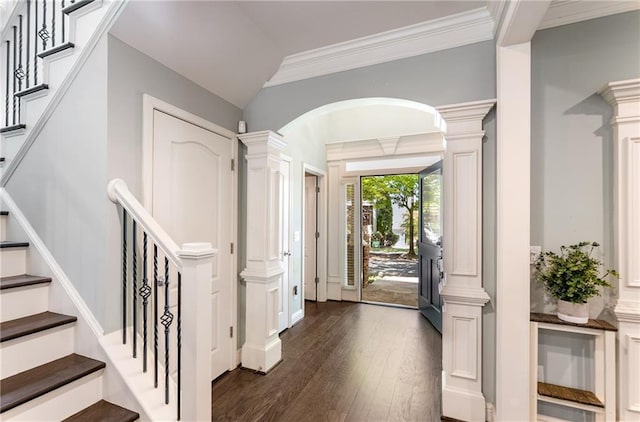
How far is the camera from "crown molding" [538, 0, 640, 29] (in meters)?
1.68

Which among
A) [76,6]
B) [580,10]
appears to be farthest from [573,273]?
[76,6]

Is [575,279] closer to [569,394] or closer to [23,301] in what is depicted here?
[569,394]

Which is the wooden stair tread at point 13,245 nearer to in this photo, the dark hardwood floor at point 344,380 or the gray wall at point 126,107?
the gray wall at point 126,107

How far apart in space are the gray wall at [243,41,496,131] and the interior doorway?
385cm

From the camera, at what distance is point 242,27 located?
201 cm

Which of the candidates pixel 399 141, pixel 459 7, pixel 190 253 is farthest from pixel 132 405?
pixel 399 141

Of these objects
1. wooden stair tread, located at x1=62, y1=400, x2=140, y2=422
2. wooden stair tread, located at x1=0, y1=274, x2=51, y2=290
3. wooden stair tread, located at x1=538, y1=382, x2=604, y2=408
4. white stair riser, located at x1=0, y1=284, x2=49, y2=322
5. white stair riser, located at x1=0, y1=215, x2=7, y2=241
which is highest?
white stair riser, located at x1=0, y1=215, x2=7, y2=241

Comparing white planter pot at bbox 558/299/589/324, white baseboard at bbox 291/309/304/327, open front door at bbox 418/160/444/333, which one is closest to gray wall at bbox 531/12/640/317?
white planter pot at bbox 558/299/589/324

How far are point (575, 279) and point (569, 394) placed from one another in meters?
0.71

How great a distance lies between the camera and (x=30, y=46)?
2.11m

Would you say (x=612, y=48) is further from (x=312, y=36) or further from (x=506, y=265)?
(x=312, y=36)

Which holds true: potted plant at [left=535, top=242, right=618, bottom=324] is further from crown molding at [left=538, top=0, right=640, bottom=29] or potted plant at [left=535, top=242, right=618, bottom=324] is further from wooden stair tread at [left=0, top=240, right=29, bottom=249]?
wooden stair tread at [left=0, top=240, right=29, bottom=249]

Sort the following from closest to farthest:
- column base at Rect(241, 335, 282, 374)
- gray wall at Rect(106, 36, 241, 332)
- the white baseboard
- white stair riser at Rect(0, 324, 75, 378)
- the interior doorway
Answer: 1. white stair riser at Rect(0, 324, 75, 378)
2. gray wall at Rect(106, 36, 241, 332)
3. column base at Rect(241, 335, 282, 374)
4. the white baseboard
5. the interior doorway

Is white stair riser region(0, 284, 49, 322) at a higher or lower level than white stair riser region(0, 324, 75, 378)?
higher
